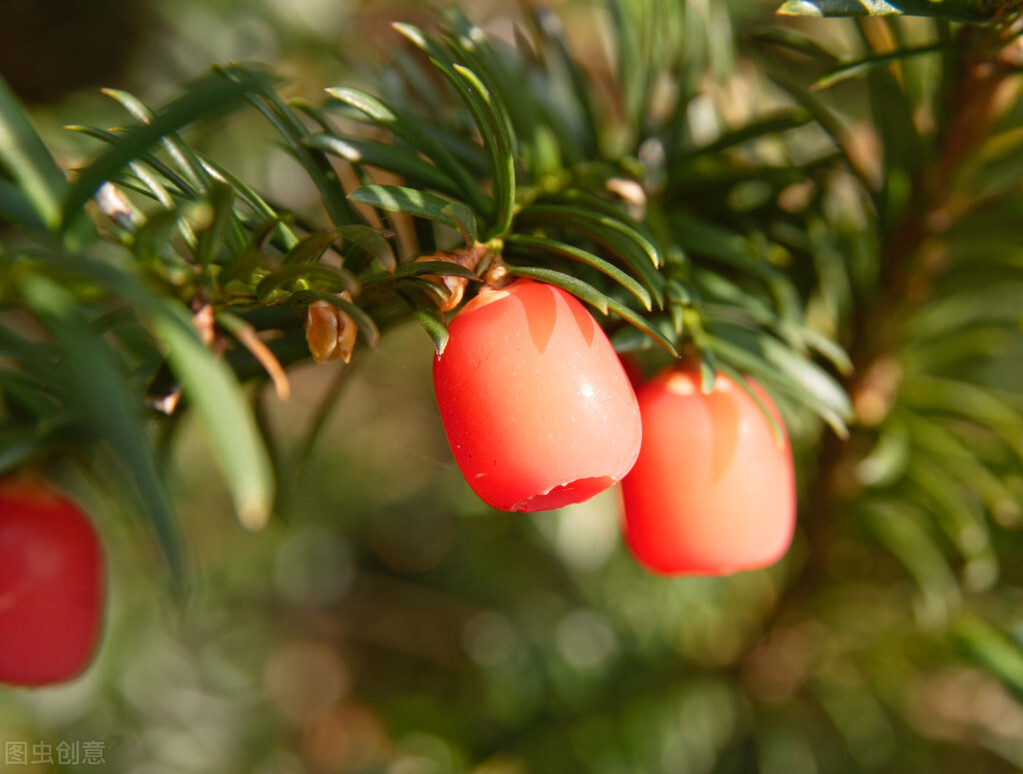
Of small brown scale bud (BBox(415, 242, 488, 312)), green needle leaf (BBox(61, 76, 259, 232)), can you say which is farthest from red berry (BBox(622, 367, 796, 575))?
green needle leaf (BBox(61, 76, 259, 232))

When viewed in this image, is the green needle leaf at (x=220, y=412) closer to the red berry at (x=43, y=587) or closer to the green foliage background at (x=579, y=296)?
the green foliage background at (x=579, y=296)

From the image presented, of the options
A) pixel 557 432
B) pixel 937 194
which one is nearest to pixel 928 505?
pixel 937 194

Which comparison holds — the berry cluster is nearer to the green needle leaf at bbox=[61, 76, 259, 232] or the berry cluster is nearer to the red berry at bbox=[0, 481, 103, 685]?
the green needle leaf at bbox=[61, 76, 259, 232]

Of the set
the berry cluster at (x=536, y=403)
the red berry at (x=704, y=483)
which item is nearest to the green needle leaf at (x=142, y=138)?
the berry cluster at (x=536, y=403)

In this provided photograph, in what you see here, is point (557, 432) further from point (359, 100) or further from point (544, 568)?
point (544, 568)

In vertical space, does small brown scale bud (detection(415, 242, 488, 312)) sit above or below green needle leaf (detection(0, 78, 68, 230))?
below

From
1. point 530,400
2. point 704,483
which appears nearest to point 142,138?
point 530,400
